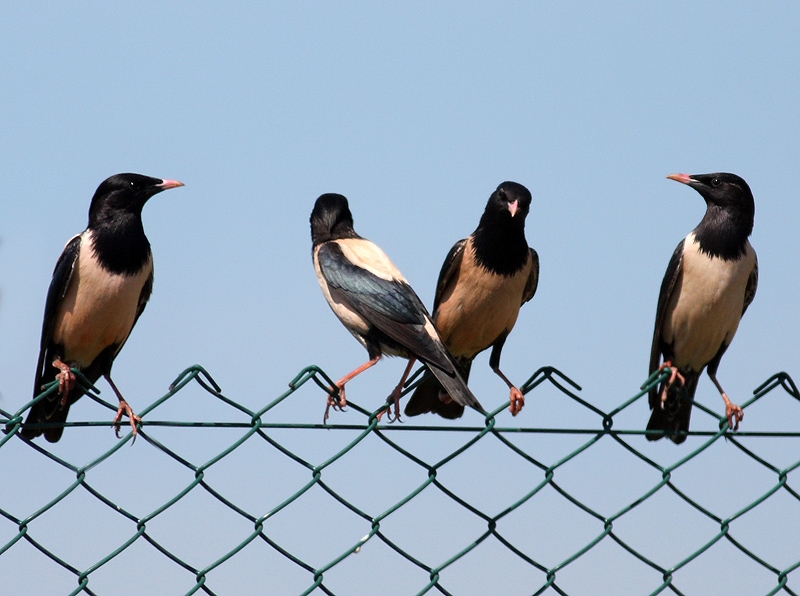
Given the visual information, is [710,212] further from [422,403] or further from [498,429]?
[498,429]

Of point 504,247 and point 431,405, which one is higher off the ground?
point 504,247

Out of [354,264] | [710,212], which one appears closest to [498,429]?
[354,264]

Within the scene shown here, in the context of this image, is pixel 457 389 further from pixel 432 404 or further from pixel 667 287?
pixel 667 287

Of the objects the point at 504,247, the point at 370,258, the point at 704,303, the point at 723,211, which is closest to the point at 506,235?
the point at 504,247

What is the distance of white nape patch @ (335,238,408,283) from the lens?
19.0 ft

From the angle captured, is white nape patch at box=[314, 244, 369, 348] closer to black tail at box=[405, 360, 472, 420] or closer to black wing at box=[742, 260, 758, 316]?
black tail at box=[405, 360, 472, 420]

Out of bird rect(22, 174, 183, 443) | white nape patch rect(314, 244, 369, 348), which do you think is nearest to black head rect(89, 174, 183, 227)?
bird rect(22, 174, 183, 443)

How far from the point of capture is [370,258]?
5973 mm

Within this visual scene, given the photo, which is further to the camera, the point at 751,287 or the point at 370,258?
the point at 751,287

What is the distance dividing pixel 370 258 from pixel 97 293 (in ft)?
4.80

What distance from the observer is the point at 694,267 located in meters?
6.20

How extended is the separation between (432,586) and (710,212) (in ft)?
13.3

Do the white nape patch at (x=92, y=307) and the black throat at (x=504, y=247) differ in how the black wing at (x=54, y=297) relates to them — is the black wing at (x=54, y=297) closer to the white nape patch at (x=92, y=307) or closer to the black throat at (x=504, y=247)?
the white nape patch at (x=92, y=307)

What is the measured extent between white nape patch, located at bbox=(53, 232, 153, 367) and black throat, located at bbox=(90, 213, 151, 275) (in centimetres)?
3
